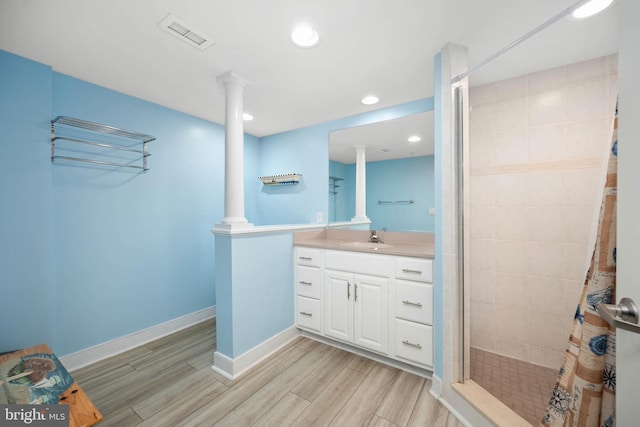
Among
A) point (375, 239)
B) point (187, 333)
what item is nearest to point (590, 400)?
point (375, 239)

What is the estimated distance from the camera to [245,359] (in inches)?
74.5

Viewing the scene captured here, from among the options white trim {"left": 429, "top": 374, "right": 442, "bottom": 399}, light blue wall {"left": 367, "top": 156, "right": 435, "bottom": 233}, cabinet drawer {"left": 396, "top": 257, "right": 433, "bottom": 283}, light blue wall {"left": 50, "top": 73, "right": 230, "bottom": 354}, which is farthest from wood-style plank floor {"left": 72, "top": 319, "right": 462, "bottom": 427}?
light blue wall {"left": 367, "top": 156, "right": 435, "bottom": 233}

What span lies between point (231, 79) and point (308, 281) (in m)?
1.78

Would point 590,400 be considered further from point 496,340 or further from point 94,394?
point 94,394

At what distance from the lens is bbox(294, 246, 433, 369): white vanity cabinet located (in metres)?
1.75

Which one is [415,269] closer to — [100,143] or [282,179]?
[282,179]

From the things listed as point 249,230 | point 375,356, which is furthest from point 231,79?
point 375,356

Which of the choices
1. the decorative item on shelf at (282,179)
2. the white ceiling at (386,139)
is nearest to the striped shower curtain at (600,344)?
the white ceiling at (386,139)

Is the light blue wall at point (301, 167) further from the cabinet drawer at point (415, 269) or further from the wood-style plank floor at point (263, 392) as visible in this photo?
the wood-style plank floor at point (263, 392)

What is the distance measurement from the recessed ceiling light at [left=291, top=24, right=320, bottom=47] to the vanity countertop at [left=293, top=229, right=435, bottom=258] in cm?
148

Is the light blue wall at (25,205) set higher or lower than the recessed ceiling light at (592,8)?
lower

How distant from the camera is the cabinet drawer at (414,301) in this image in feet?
5.64

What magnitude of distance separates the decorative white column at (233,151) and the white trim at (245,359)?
3.24ft

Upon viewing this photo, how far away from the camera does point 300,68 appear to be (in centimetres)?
179
